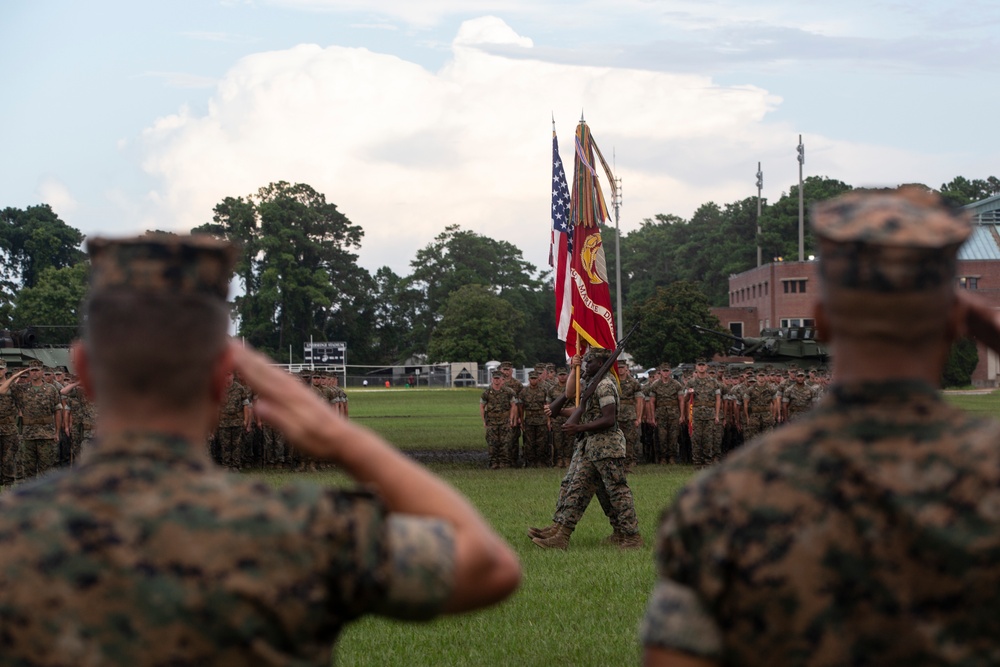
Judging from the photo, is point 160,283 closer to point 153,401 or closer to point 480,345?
point 153,401

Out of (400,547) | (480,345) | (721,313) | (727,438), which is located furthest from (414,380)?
(400,547)

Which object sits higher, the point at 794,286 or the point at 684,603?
the point at 794,286

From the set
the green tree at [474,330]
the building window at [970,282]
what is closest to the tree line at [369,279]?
the green tree at [474,330]

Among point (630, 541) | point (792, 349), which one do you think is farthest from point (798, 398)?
point (630, 541)

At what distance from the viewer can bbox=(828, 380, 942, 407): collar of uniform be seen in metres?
2.54

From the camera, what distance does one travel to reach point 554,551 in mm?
13312

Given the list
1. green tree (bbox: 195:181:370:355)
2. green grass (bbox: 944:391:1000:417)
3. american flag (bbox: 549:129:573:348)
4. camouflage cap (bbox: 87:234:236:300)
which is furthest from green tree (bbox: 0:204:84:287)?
camouflage cap (bbox: 87:234:236:300)

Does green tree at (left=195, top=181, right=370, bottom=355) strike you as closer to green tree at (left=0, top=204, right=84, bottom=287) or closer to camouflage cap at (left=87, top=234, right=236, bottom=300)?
green tree at (left=0, top=204, right=84, bottom=287)

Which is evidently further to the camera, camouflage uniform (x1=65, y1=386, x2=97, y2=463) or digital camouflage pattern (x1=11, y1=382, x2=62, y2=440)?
camouflage uniform (x1=65, y1=386, x2=97, y2=463)

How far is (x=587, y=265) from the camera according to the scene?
681 inches

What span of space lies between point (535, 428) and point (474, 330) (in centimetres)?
8028

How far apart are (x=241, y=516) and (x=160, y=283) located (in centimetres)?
47

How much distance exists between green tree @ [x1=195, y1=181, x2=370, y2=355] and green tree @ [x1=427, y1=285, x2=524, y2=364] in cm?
966

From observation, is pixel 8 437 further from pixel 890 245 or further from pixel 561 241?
pixel 890 245
